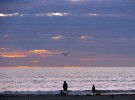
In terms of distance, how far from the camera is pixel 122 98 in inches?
1709

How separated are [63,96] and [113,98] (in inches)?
182

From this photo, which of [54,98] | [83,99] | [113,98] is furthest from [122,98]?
[54,98]

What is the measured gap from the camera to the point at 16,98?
42906 mm

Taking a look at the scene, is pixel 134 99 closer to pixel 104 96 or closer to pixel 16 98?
pixel 104 96

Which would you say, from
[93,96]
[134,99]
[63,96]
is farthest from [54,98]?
[134,99]

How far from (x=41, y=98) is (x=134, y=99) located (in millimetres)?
8520

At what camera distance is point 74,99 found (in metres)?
43.1

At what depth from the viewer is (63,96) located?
43719 mm

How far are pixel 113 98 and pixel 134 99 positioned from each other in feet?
6.29

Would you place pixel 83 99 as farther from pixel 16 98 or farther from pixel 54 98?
pixel 16 98

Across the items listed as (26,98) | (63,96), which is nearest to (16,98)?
(26,98)

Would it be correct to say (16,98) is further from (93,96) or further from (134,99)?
(134,99)

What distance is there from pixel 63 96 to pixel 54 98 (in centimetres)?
99

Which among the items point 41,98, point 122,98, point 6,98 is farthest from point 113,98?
point 6,98
